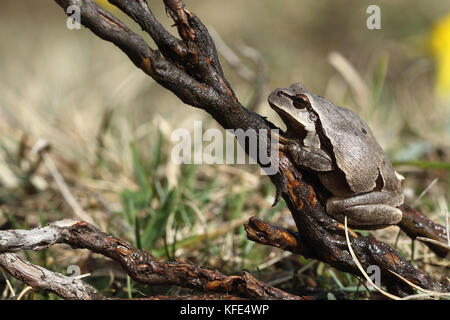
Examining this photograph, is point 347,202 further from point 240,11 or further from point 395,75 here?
point 240,11

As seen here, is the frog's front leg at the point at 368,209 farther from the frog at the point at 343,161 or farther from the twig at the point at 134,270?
the twig at the point at 134,270

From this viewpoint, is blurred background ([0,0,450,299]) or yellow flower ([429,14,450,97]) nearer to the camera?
blurred background ([0,0,450,299])

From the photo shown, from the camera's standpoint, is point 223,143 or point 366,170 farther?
point 223,143

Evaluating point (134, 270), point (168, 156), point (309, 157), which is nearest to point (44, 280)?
point (134, 270)

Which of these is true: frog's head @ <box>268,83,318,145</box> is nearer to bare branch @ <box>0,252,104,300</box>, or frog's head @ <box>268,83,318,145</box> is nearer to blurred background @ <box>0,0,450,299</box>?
blurred background @ <box>0,0,450,299</box>

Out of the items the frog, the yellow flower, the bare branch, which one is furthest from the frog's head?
the yellow flower

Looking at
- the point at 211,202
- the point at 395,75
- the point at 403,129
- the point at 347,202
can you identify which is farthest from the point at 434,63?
the point at 347,202

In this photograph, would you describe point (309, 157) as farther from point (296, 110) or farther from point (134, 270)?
point (134, 270)
